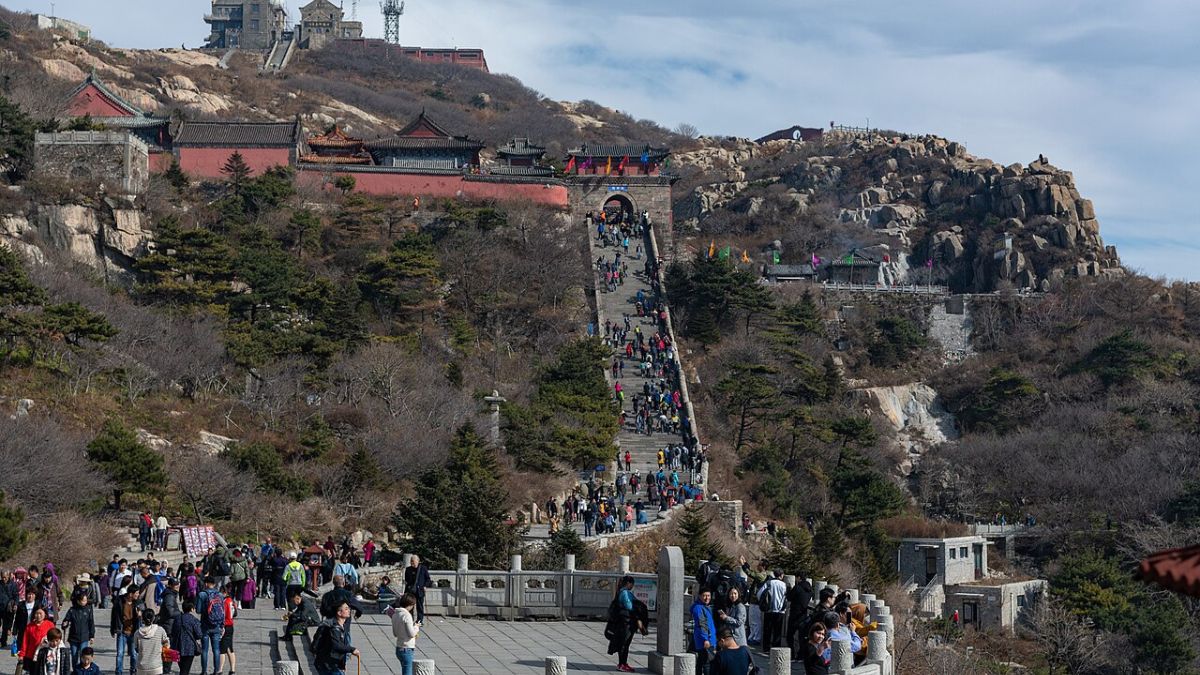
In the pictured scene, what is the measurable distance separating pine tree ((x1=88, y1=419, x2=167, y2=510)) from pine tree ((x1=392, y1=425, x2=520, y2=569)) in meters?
4.93

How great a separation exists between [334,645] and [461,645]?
503 centimetres

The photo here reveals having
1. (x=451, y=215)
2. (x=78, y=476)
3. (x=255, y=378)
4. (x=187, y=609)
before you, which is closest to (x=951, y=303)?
(x=451, y=215)

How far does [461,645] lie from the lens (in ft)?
61.6

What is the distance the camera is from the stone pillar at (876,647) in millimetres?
14438

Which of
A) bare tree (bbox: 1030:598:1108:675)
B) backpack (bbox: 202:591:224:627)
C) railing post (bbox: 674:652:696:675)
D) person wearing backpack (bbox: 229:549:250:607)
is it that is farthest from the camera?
bare tree (bbox: 1030:598:1108:675)

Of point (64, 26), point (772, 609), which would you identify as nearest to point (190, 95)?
point (64, 26)

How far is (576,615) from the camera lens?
848 inches

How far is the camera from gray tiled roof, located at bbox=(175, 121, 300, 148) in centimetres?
5935

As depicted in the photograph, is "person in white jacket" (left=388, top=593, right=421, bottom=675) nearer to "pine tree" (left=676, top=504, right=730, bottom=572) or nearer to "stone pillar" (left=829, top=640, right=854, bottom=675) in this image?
"stone pillar" (left=829, top=640, right=854, bottom=675)

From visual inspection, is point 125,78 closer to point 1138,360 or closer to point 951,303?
point 951,303

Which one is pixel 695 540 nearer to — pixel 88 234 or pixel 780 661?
pixel 780 661

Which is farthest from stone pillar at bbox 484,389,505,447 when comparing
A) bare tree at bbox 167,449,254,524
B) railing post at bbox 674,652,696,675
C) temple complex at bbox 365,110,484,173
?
temple complex at bbox 365,110,484,173

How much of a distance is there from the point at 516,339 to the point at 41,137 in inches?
696

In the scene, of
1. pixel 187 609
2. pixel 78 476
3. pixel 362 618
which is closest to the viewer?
pixel 187 609
